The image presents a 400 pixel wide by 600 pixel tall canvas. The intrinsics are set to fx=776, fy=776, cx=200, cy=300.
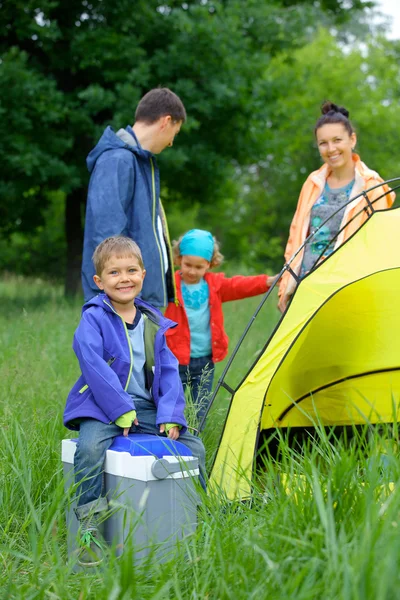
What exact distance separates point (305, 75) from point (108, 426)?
13.1m

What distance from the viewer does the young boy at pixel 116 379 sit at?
104 inches

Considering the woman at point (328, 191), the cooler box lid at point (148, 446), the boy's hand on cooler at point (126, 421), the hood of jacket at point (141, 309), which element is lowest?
the cooler box lid at point (148, 446)

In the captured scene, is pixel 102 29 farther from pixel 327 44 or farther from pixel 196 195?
pixel 327 44

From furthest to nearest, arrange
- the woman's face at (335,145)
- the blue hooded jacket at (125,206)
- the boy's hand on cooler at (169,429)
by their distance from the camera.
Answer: the woman's face at (335,145), the blue hooded jacket at (125,206), the boy's hand on cooler at (169,429)

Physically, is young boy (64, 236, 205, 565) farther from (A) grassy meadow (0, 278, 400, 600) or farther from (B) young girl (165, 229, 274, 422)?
(B) young girl (165, 229, 274, 422)

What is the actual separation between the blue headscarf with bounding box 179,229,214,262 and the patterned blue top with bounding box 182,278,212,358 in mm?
198

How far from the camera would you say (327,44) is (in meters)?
22.6

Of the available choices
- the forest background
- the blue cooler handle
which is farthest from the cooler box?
the forest background

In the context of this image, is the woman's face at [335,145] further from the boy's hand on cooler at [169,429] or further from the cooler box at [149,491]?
the cooler box at [149,491]

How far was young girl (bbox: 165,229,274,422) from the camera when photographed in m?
4.07

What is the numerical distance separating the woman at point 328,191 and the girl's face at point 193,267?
0.43m

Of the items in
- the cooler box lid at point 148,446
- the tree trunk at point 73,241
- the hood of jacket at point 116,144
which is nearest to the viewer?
the cooler box lid at point 148,446

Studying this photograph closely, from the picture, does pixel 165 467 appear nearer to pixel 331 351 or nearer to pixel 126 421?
pixel 126 421

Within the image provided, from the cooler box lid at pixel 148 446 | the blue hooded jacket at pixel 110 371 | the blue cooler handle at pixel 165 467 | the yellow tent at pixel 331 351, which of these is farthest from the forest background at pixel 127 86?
the blue cooler handle at pixel 165 467
